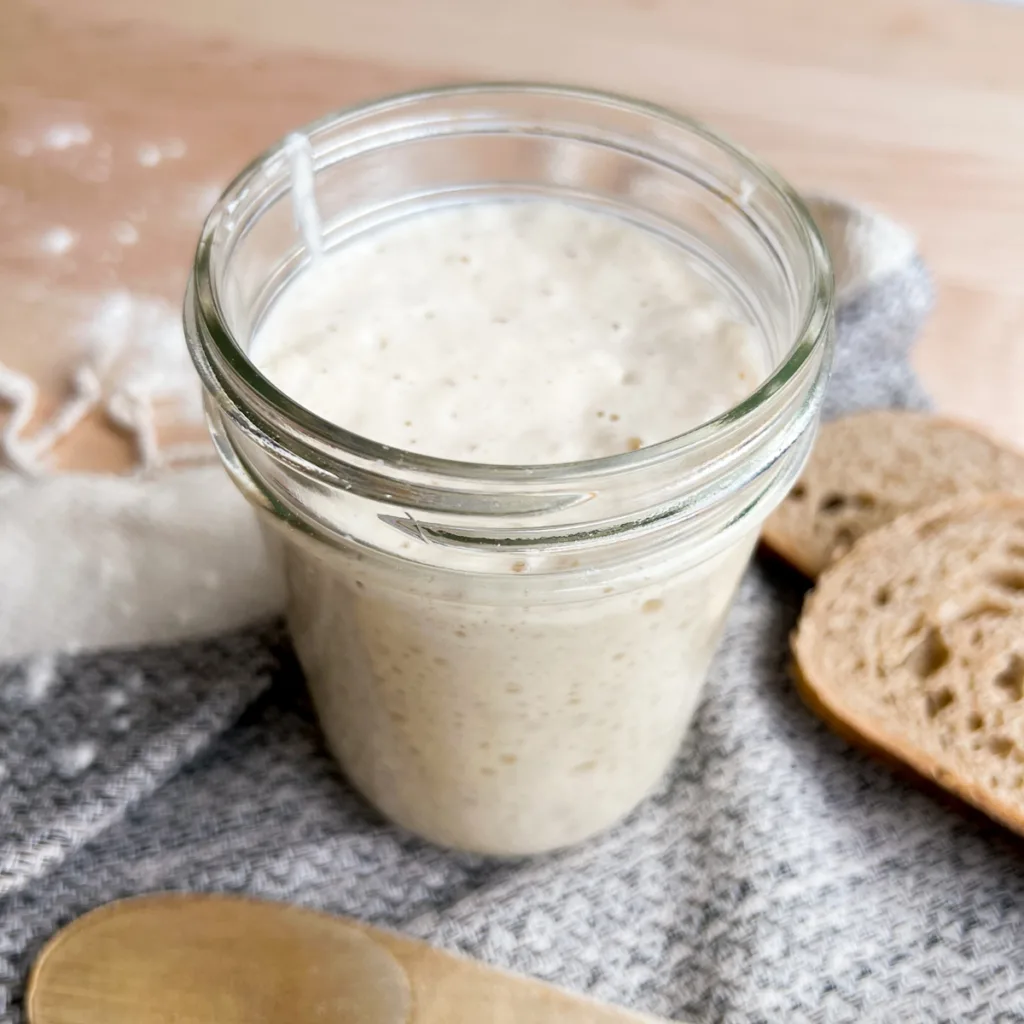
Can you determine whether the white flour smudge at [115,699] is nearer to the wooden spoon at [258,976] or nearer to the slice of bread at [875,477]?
the wooden spoon at [258,976]

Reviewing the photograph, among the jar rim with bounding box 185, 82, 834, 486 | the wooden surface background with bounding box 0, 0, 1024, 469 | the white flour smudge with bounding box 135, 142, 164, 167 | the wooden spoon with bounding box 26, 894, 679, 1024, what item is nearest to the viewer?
the jar rim with bounding box 185, 82, 834, 486

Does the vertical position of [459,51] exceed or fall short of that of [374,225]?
it falls short

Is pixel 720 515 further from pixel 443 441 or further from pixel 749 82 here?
pixel 749 82

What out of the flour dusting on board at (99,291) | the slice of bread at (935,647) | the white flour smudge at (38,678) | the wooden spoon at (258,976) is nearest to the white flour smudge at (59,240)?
the flour dusting on board at (99,291)

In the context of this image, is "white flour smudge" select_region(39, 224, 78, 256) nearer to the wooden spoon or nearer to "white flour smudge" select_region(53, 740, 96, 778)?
"white flour smudge" select_region(53, 740, 96, 778)

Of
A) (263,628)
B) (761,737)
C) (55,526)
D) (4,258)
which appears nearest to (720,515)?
(761,737)

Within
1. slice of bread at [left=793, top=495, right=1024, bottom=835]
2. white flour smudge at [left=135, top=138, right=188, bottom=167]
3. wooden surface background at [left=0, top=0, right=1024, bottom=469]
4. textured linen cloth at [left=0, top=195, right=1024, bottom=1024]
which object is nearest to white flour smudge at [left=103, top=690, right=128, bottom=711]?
textured linen cloth at [left=0, top=195, right=1024, bottom=1024]

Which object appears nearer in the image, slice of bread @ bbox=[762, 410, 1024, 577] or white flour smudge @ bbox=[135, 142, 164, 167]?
slice of bread @ bbox=[762, 410, 1024, 577]
